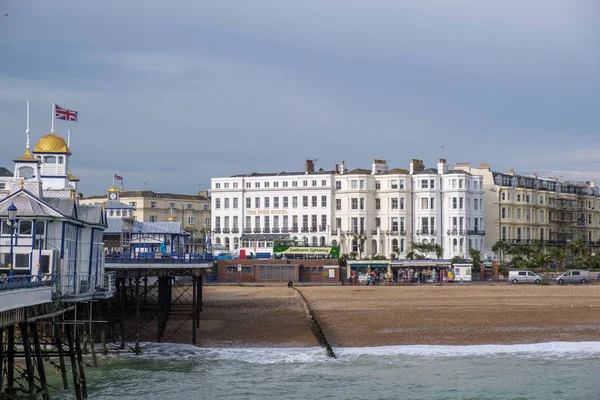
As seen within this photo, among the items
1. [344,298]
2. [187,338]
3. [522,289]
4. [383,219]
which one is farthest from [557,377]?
[383,219]

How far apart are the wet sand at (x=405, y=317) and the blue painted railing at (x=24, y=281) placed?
1636 centimetres

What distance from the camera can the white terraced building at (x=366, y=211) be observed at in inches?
3962

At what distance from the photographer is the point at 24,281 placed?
90.0ft

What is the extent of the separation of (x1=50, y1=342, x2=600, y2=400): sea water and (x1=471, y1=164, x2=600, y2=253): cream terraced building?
63.7 meters

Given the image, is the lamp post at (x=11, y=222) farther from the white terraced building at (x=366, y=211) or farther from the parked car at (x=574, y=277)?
the white terraced building at (x=366, y=211)

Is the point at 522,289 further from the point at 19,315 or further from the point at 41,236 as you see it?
the point at 19,315

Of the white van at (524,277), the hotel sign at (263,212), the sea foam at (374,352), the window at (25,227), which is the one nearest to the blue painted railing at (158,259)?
the sea foam at (374,352)

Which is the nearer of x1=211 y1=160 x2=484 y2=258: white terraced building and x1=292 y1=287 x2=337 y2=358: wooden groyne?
x1=292 y1=287 x2=337 y2=358: wooden groyne

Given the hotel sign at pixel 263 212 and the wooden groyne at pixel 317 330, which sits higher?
the hotel sign at pixel 263 212

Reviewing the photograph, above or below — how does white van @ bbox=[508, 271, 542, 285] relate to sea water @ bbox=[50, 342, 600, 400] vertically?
above

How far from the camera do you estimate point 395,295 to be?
63969 millimetres

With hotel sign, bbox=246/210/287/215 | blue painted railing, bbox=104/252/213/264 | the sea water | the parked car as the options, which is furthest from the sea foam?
hotel sign, bbox=246/210/287/215

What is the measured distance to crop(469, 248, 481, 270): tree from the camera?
90.3m

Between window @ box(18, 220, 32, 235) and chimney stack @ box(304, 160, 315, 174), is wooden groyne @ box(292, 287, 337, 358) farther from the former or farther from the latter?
chimney stack @ box(304, 160, 315, 174)
